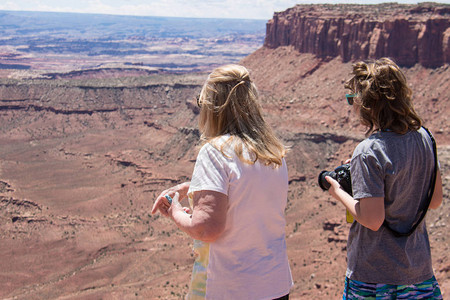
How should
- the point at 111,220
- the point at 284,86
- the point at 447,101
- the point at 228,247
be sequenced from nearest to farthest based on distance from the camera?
the point at 228,247 < the point at 111,220 < the point at 447,101 < the point at 284,86

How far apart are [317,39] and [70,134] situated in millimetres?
29856

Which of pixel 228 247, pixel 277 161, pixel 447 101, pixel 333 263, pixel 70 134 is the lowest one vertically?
pixel 70 134

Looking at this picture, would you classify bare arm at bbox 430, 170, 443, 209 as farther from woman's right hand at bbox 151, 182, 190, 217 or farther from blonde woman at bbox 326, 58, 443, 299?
woman's right hand at bbox 151, 182, 190, 217

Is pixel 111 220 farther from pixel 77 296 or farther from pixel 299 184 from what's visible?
pixel 299 184

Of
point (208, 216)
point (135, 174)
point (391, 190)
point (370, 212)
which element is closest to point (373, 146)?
point (391, 190)

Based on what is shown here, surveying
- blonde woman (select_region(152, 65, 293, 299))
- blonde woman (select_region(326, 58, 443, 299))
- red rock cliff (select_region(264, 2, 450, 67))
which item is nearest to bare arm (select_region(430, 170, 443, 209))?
blonde woman (select_region(326, 58, 443, 299))

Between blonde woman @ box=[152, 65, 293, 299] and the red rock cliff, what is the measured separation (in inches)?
1563

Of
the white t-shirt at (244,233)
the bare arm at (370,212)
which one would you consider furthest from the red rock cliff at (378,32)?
the white t-shirt at (244,233)

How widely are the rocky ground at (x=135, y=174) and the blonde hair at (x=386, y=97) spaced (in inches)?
180

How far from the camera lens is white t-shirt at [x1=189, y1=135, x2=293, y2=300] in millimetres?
3949

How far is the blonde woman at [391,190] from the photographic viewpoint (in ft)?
13.5

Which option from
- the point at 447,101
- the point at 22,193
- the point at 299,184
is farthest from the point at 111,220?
the point at 447,101

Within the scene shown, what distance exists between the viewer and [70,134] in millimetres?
56906

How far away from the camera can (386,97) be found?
4207 mm
